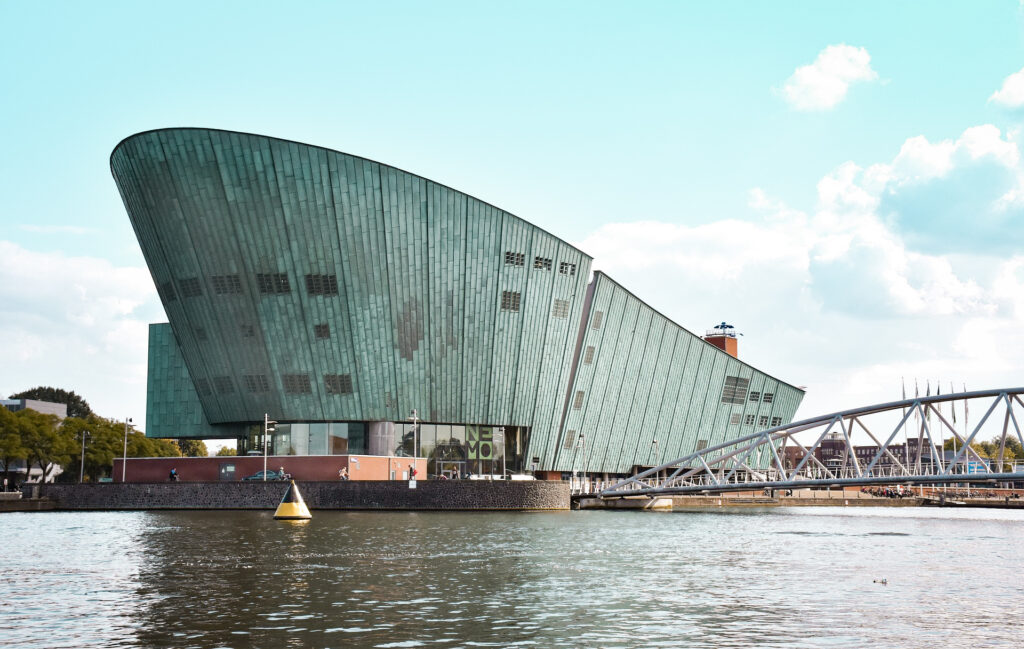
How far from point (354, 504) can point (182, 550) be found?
2845cm

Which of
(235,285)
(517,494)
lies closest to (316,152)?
(235,285)

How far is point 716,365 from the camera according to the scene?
86250 millimetres

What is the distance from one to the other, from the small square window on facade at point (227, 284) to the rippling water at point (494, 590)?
30256mm

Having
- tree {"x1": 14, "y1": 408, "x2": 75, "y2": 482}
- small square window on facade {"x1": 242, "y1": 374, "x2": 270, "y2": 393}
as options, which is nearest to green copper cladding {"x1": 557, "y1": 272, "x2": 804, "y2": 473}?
small square window on facade {"x1": 242, "y1": 374, "x2": 270, "y2": 393}

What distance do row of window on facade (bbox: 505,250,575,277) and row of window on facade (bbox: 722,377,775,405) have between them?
20871 mm

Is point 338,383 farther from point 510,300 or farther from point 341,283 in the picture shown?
point 510,300

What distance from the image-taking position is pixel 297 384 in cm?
7162

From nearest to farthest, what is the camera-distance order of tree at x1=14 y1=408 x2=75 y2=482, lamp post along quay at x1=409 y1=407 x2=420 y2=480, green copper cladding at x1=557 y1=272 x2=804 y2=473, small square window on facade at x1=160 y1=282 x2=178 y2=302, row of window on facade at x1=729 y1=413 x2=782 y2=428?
lamp post along quay at x1=409 y1=407 x2=420 y2=480 → small square window on facade at x1=160 y1=282 x2=178 y2=302 → green copper cladding at x1=557 y1=272 x2=804 y2=473 → row of window on facade at x1=729 y1=413 x2=782 y2=428 → tree at x1=14 y1=408 x2=75 y2=482

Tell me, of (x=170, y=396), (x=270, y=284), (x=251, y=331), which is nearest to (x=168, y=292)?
(x=251, y=331)

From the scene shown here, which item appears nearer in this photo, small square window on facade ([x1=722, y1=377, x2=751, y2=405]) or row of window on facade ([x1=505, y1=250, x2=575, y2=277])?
row of window on facade ([x1=505, y1=250, x2=575, y2=277])

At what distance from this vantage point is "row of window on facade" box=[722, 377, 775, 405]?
87.3 metres

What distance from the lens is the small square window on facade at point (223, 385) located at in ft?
242

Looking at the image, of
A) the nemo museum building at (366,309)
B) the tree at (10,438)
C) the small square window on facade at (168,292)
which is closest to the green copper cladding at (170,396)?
the nemo museum building at (366,309)

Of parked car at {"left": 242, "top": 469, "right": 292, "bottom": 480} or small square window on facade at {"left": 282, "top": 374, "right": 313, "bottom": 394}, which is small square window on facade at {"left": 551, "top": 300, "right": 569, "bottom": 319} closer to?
small square window on facade at {"left": 282, "top": 374, "right": 313, "bottom": 394}
